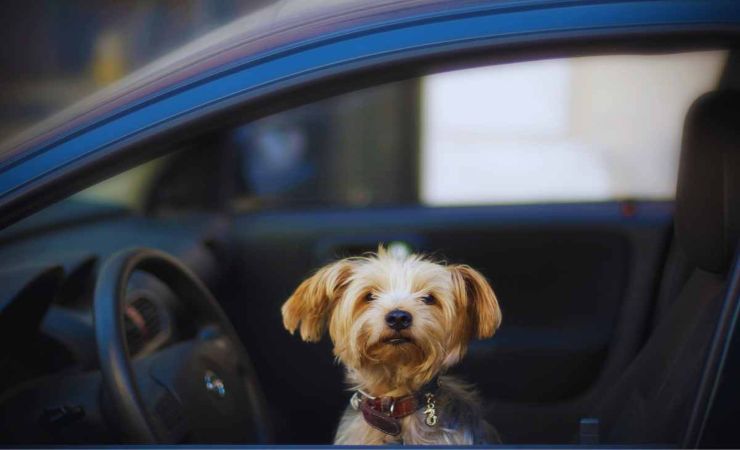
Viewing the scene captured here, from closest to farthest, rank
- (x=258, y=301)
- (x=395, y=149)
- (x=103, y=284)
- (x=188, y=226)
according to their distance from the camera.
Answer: (x=103, y=284), (x=258, y=301), (x=188, y=226), (x=395, y=149)

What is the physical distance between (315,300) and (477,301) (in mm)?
306

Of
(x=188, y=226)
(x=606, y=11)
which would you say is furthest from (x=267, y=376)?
(x=606, y=11)

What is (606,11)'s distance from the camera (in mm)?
1442

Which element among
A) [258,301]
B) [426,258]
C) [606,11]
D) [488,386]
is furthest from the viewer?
[258,301]

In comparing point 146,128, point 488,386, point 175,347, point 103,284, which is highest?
point 146,128

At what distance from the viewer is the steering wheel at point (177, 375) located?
1802mm

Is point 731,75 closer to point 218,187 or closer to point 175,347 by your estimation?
point 175,347

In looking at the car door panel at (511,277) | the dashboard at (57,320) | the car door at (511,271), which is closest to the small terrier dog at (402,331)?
the car door at (511,271)

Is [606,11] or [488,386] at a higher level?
[606,11]

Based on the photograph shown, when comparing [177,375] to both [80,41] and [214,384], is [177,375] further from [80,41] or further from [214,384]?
[80,41]

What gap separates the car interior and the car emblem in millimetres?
38

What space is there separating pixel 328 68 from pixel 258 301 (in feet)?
5.71

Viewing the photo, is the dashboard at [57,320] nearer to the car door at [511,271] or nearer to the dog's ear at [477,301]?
the car door at [511,271]

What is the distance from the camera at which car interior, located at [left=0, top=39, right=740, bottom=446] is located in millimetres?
1831
